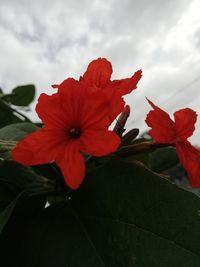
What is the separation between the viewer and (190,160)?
19.7 inches

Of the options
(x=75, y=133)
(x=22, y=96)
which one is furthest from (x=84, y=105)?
(x=22, y=96)

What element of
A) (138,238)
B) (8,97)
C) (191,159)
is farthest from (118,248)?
(8,97)

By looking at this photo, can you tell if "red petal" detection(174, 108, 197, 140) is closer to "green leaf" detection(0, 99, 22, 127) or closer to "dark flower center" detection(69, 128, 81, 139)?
"dark flower center" detection(69, 128, 81, 139)

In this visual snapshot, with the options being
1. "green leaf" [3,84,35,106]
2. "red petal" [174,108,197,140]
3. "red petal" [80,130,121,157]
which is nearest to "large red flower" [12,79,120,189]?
"red petal" [80,130,121,157]

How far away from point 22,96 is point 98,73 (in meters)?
0.54

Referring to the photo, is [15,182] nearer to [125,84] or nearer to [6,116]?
[125,84]

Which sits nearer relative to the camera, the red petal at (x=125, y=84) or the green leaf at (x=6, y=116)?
the red petal at (x=125, y=84)

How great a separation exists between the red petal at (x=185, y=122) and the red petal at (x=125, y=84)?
0.07 m

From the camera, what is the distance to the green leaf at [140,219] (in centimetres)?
46

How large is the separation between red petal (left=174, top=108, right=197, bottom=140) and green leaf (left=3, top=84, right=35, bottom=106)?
0.57 m

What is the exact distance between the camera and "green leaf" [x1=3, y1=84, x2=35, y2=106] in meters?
1.05

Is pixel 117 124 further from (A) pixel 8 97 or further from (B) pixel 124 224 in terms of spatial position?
(A) pixel 8 97

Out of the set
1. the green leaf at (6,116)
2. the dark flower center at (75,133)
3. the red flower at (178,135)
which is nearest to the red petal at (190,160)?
the red flower at (178,135)

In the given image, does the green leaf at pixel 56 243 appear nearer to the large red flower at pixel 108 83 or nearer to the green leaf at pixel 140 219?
the green leaf at pixel 140 219
